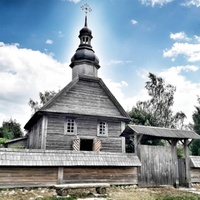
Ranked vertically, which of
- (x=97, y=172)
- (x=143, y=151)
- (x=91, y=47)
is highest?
(x=91, y=47)

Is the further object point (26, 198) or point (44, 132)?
point (44, 132)

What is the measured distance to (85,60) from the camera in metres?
20.5

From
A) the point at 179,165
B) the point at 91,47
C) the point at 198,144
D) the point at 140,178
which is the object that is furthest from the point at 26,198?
the point at 198,144

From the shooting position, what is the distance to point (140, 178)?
12.2 meters

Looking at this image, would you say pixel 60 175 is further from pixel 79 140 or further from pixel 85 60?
pixel 85 60

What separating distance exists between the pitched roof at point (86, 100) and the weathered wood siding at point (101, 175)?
593 centimetres

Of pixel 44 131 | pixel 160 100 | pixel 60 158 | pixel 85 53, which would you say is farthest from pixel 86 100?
pixel 160 100

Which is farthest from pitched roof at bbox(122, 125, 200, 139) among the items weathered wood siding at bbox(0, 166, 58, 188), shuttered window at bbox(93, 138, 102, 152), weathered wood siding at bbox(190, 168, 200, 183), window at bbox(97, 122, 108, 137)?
weathered wood siding at bbox(0, 166, 58, 188)

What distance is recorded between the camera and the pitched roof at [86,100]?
16.4m

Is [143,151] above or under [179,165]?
above

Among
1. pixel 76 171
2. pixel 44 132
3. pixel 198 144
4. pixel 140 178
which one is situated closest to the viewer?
pixel 76 171

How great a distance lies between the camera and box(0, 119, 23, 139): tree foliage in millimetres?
34925

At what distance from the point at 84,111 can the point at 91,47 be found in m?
7.59

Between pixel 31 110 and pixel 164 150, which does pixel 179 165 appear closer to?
pixel 164 150
